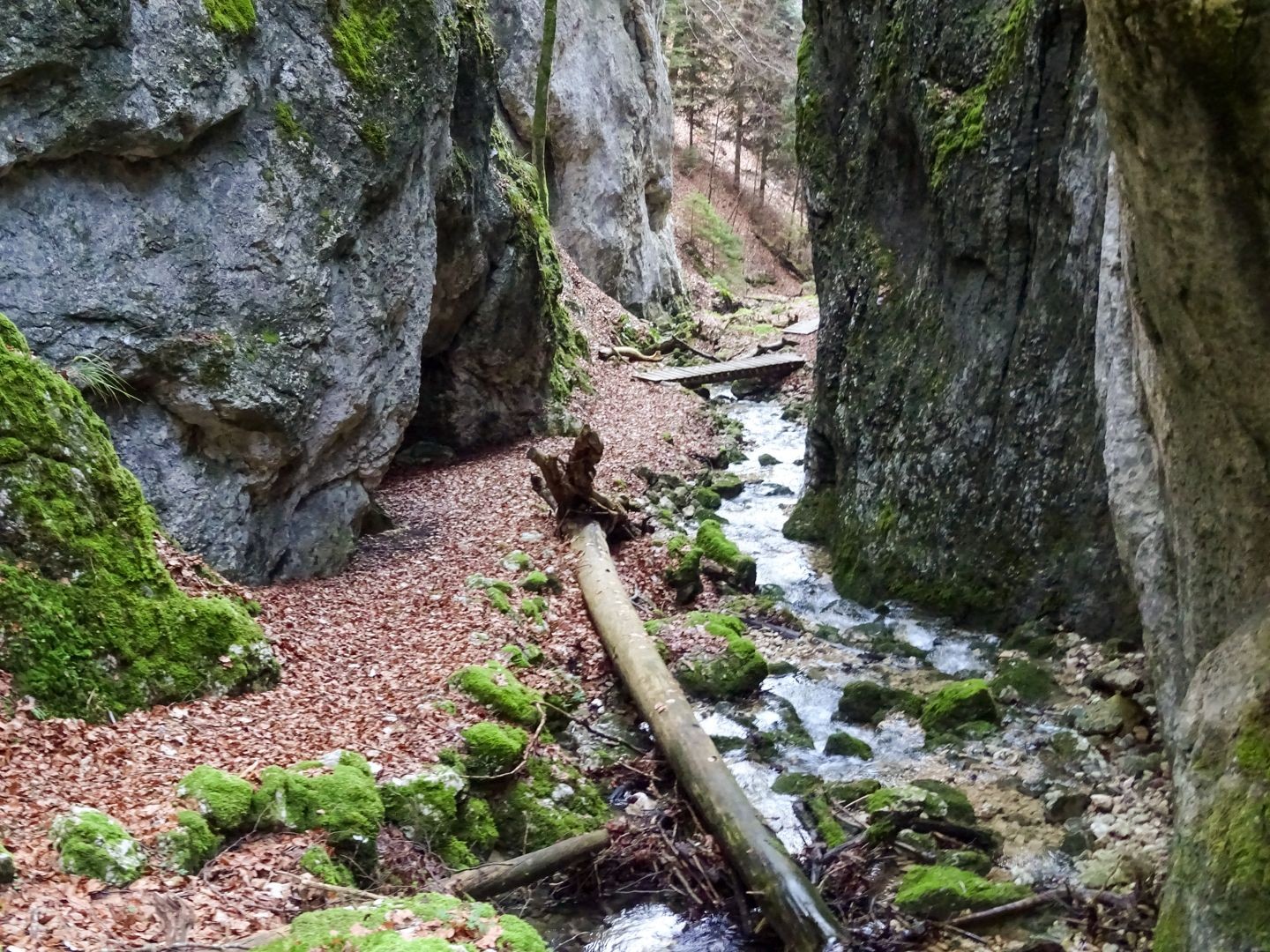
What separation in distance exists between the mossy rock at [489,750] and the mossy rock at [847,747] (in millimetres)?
3094

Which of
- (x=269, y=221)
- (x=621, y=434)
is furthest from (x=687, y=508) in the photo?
(x=269, y=221)

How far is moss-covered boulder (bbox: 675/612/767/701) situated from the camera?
978 centimetres

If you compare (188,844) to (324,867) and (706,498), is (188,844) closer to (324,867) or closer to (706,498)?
(324,867)

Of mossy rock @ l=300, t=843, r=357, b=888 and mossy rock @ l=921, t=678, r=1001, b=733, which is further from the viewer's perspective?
mossy rock @ l=921, t=678, r=1001, b=733

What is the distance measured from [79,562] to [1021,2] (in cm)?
1060

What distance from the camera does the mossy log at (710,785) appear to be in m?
5.84

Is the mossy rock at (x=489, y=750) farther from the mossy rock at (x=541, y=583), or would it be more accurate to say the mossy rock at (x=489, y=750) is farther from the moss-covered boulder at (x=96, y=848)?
the mossy rock at (x=541, y=583)

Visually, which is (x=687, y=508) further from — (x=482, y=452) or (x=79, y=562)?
(x=79, y=562)

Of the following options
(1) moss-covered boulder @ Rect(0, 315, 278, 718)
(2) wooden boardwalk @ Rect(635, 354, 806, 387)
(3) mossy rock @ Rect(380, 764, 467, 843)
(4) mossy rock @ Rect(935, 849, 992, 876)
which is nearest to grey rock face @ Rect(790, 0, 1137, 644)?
(4) mossy rock @ Rect(935, 849, 992, 876)

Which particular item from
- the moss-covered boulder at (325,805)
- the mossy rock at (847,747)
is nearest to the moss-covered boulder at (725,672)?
the mossy rock at (847,747)

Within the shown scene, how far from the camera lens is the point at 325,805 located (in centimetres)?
580

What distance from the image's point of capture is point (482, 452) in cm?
1725

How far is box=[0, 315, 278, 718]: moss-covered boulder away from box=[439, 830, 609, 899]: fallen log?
8.30ft

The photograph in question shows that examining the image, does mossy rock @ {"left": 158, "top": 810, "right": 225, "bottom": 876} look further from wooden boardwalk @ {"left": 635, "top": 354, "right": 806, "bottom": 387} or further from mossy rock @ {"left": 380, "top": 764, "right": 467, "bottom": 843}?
wooden boardwalk @ {"left": 635, "top": 354, "right": 806, "bottom": 387}
